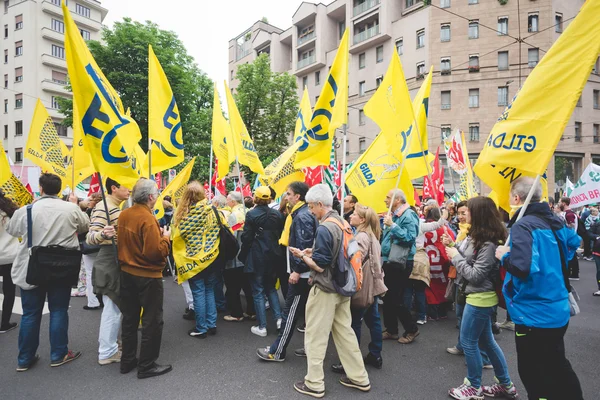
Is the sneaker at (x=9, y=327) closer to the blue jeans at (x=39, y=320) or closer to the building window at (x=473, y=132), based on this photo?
the blue jeans at (x=39, y=320)

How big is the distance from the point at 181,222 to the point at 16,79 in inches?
1801

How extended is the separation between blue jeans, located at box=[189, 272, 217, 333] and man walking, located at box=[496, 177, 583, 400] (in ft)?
12.1

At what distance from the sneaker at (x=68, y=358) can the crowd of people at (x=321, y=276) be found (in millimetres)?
11

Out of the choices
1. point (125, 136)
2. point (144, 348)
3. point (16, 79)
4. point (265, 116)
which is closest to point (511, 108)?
point (125, 136)

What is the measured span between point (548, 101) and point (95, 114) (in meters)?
3.96

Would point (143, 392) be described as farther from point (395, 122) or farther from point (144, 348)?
point (395, 122)

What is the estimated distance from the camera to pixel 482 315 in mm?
3271

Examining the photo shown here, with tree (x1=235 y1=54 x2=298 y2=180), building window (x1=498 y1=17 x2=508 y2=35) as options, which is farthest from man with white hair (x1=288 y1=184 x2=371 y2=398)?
building window (x1=498 y1=17 x2=508 y2=35)

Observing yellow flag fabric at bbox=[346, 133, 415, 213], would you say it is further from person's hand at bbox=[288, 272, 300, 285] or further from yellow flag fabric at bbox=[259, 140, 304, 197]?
person's hand at bbox=[288, 272, 300, 285]

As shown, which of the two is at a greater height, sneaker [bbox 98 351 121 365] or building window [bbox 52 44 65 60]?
building window [bbox 52 44 65 60]

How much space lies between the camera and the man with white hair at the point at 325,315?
3.40m

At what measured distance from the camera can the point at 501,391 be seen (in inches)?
137

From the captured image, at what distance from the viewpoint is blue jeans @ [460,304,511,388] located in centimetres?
327

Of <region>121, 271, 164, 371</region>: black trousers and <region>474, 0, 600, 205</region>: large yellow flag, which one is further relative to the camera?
<region>121, 271, 164, 371</region>: black trousers
